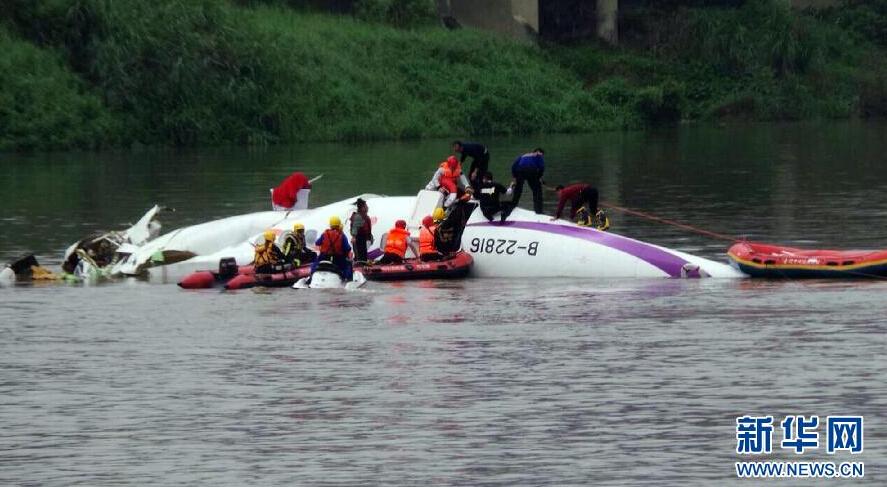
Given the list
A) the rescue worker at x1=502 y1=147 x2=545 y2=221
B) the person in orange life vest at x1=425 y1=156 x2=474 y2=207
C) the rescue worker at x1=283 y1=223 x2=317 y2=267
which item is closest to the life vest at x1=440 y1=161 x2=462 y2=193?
the person in orange life vest at x1=425 y1=156 x2=474 y2=207

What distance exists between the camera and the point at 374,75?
328 feet

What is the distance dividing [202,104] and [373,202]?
164 ft

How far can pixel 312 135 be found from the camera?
94.5 m

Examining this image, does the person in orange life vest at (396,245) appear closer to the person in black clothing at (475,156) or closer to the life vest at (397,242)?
the life vest at (397,242)

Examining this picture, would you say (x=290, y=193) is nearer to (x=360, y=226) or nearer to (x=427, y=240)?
(x=360, y=226)

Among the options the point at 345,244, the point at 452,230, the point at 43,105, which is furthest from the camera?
the point at 43,105

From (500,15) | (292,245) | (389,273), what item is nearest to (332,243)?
(292,245)

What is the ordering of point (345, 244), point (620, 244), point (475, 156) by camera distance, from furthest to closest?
point (475, 156) → point (620, 244) → point (345, 244)

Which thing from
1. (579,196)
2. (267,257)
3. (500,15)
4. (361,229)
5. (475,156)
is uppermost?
(500,15)

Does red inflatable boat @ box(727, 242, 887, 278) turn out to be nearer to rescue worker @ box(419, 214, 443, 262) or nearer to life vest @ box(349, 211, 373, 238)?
rescue worker @ box(419, 214, 443, 262)

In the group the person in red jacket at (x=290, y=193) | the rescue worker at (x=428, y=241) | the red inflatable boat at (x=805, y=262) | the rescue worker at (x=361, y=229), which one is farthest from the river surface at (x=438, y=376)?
the person in red jacket at (x=290, y=193)

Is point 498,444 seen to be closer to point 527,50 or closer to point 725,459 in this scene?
point 725,459

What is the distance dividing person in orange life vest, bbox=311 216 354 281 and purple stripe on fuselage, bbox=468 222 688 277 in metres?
3.56

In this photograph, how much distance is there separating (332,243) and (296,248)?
213cm
